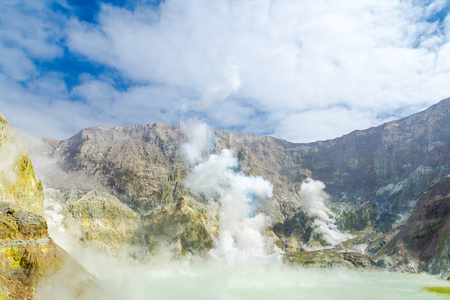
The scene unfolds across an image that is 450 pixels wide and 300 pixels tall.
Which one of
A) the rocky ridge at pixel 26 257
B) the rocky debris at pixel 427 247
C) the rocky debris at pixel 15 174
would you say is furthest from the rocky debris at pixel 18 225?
the rocky debris at pixel 427 247

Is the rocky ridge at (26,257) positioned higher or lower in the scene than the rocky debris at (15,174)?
lower

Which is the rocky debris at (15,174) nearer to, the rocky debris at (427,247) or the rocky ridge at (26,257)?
the rocky ridge at (26,257)

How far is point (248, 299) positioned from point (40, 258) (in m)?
63.5

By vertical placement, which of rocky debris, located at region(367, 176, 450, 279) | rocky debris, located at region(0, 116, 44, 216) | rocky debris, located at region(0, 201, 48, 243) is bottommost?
rocky debris, located at region(367, 176, 450, 279)

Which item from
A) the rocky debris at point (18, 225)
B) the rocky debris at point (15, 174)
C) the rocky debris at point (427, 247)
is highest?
the rocky debris at point (15, 174)

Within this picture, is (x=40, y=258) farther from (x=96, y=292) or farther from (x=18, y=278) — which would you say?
(x=96, y=292)

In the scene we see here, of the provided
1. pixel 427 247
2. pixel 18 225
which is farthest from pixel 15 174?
pixel 427 247

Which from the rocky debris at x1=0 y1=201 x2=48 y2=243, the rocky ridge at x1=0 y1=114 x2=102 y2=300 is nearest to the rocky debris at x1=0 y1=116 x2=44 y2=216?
the rocky ridge at x1=0 y1=114 x2=102 y2=300

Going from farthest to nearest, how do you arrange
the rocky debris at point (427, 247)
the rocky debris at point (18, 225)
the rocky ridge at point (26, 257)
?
the rocky debris at point (427, 247) → the rocky debris at point (18, 225) → the rocky ridge at point (26, 257)

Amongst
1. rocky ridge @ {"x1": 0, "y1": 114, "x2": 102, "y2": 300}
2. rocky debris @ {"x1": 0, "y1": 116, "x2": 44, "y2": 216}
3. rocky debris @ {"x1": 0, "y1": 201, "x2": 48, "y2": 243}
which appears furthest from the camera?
rocky debris @ {"x1": 0, "y1": 116, "x2": 44, "y2": 216}

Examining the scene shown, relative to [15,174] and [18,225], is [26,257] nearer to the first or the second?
[18,225]

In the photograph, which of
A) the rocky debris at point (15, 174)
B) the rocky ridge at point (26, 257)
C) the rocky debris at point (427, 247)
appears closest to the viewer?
the rocky ridge at point (26, 257)

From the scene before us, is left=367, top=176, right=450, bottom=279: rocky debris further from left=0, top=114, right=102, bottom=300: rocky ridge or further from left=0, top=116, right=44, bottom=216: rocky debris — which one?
left=0, top=116, right=44, bottom=216: rocky debris

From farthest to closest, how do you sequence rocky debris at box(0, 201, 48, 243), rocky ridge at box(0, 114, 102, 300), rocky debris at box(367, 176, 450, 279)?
rocky debris at box(367, 176, 450, 279) → rocky debris at box(0, 201, 48, 243) → rocky ridge at box(0, 114, 102, 300)
